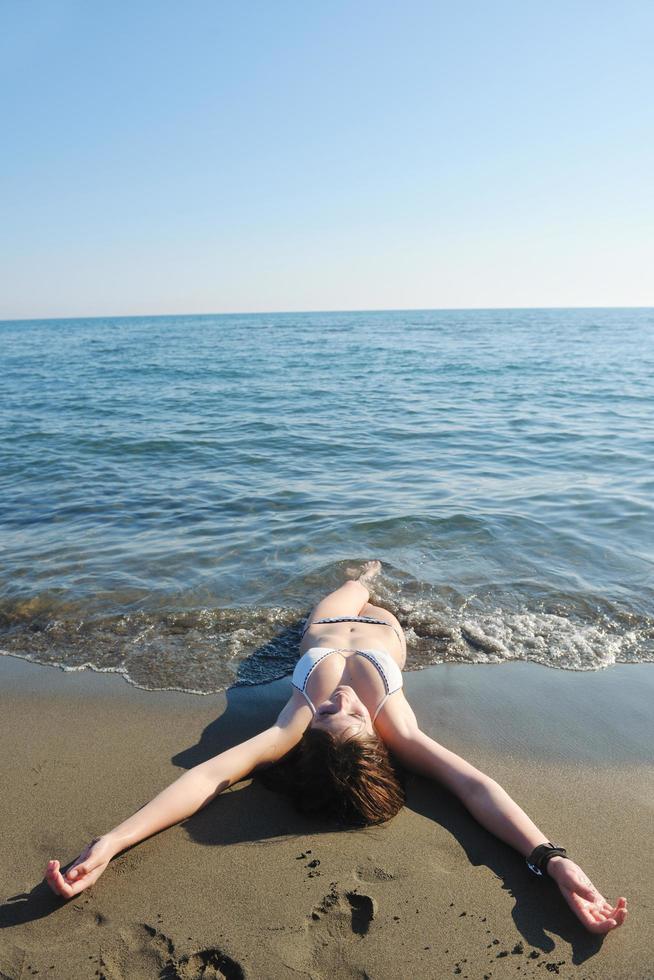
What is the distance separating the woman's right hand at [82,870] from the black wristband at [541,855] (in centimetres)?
181

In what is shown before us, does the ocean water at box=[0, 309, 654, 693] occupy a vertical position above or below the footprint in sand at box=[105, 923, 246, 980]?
below

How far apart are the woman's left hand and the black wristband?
0.02 m

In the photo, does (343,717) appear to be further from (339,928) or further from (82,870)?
(82,870)

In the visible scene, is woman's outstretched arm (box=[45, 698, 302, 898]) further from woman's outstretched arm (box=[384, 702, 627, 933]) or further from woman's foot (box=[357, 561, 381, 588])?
woman's foot (box=[357, 561, 381, 588])

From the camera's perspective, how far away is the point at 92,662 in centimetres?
488

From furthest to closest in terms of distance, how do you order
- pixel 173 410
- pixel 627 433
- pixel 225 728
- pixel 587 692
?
pixel 173 410, pixel 627 433, pixel 587 692, pixel 225 728

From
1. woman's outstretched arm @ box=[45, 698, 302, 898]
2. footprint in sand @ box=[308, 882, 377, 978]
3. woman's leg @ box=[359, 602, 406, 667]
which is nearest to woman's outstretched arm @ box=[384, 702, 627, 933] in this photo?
woman's outstretched arm @ box=[45, 698, 302, 898]

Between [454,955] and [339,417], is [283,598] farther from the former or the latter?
[339,417]

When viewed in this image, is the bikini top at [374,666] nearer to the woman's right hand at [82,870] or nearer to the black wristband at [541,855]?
the black wristband at [541,855]

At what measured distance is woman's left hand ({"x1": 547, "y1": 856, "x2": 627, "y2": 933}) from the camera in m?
2.60

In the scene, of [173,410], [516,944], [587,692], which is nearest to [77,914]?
[516,944]

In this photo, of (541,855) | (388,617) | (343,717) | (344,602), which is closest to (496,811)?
(541,855)

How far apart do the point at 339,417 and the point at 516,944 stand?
12881 mm

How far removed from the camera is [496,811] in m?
3.16
